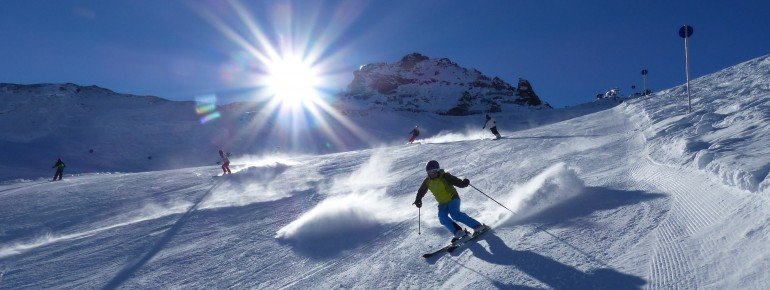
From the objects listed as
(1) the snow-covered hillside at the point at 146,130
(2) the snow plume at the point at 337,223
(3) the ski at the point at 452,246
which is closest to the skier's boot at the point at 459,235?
(3) the ski at the point at 452,246

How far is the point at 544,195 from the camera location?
25.3 ft

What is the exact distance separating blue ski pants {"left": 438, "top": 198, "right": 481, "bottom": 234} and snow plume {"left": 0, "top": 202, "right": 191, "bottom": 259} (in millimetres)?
8378

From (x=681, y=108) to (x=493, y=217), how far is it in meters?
15.0

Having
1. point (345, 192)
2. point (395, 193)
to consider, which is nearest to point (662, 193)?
point (395, 193)

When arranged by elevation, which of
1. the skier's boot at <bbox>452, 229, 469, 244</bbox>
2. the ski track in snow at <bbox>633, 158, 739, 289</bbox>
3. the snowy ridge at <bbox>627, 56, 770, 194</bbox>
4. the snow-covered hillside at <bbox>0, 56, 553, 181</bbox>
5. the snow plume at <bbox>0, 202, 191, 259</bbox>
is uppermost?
the snow-covered hillside at <bbox>0, 56, 553, 181</bbox>

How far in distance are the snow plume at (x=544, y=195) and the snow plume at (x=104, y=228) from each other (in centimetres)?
916

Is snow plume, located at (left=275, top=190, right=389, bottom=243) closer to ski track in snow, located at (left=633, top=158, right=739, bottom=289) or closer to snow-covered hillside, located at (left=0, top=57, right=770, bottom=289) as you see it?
snow-covered hillside, located at (left=0, top=57, right=770, bottom=289)

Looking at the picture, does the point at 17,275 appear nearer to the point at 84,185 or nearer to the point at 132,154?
the point at 84,185

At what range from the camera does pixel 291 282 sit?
21.4ft

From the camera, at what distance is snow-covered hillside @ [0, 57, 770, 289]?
465 cm

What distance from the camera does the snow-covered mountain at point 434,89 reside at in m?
121

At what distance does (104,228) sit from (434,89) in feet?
427

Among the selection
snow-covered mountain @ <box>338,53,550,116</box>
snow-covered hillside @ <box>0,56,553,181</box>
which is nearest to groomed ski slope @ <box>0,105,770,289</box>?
snow-covered hillside @ <box>0,56,553,181</box>

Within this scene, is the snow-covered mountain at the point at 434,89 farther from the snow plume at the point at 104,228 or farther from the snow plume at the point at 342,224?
the snow plume at the point at 342,224
